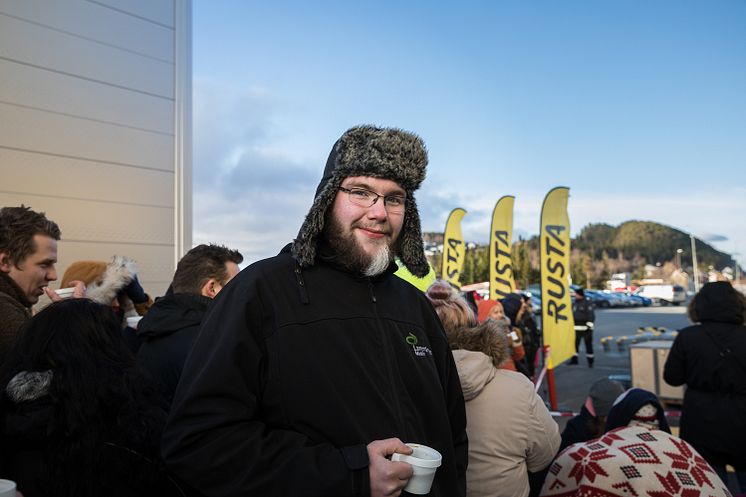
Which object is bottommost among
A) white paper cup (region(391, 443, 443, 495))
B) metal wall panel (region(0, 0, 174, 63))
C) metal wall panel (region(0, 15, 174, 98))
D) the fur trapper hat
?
white paper cup (region(391, 443, 443, 495))

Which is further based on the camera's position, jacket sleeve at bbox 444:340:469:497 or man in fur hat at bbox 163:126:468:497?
jacket sleeve at bbox 444:340:469:497

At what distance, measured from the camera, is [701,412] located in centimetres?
365

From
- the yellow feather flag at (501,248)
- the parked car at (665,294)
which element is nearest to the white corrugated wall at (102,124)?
the yellow feather flag at (501,248)

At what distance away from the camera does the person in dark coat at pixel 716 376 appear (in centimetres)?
351

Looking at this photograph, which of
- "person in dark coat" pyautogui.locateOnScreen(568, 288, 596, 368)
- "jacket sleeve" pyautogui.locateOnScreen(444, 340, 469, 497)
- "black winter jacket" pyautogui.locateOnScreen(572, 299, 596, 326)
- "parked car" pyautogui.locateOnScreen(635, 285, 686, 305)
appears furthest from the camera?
"parked car" pyautogui.locateOnScreen(635, 285, 686, 305)

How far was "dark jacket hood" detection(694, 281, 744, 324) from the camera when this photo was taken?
377 centimetres

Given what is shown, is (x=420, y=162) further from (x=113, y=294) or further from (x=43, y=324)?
(x=113, y=294)

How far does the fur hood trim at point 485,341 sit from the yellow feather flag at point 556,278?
6314mm

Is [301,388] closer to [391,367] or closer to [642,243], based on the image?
[391,367]

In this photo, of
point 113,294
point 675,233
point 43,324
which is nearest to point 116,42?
point 113,294

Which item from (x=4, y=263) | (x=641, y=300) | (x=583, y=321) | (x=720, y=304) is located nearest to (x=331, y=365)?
(x=4, y=263)

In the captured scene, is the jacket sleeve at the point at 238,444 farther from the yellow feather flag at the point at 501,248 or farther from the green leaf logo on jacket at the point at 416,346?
the yellow feather flag at the point at 501,248

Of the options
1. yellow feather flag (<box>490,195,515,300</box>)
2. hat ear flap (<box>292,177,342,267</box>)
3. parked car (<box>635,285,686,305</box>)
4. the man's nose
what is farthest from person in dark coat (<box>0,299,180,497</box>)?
parked car (<box>635,285,686,305</box>)

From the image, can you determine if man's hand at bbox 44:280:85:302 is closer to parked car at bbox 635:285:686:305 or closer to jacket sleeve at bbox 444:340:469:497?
jacket sleeve at bbox 444:340:469:497
